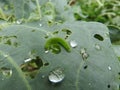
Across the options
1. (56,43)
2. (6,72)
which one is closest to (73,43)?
(56,43)

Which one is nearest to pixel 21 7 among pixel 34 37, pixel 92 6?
pixel 34 37

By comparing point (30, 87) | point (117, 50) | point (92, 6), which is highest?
point (30, 87)

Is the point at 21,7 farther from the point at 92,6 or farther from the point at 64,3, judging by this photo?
the point at 92,6

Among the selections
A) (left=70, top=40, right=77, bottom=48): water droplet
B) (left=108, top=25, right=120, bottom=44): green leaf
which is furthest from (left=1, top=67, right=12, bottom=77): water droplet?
(left=108, top=25, right=120, bottom=44): green leaf

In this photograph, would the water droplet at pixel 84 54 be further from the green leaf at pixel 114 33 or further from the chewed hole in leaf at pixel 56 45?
the green leaf at pixel 114 33

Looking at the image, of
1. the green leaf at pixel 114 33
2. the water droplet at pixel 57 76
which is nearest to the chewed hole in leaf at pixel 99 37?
the water droplet at pixel 57 76

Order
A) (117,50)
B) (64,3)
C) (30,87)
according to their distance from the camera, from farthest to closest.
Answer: (64,3), (117,50), (30,87)

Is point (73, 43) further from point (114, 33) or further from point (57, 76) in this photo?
point (114, 33)
